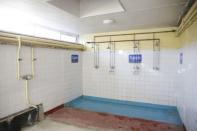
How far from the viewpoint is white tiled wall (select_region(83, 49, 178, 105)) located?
13.2 feet

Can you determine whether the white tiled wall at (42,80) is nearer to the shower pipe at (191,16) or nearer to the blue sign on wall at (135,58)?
the blue sign on wall at (135,58)

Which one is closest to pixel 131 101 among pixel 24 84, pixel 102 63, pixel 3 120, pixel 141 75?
pixel 141 75

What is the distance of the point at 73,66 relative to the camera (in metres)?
4.64

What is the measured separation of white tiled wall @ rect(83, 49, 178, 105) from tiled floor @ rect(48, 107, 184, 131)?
111 cm

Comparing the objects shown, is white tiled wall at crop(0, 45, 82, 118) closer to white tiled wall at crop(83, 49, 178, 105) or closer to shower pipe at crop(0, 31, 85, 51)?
shower pipe at crop(0, 31, 85, 51)

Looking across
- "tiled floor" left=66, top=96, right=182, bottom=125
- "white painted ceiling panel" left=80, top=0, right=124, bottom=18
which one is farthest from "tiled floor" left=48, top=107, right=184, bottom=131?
"white painted ceiling panel" left=80, top=0, right=124, bottom=18

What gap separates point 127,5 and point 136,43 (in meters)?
2.16

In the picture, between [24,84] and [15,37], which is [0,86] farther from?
[15,37]

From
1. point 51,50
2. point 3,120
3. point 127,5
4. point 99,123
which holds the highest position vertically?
point 127,5

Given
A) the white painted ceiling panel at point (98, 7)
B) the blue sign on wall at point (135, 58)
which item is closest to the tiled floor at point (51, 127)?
the white painted ceiling panel at point (98, 7)

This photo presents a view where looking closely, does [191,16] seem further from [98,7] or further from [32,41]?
[32,41]

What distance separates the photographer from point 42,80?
3.42 meters

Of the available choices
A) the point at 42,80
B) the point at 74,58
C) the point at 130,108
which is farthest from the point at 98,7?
the point at 130,108

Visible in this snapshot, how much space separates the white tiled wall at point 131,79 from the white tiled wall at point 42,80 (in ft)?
1.37
